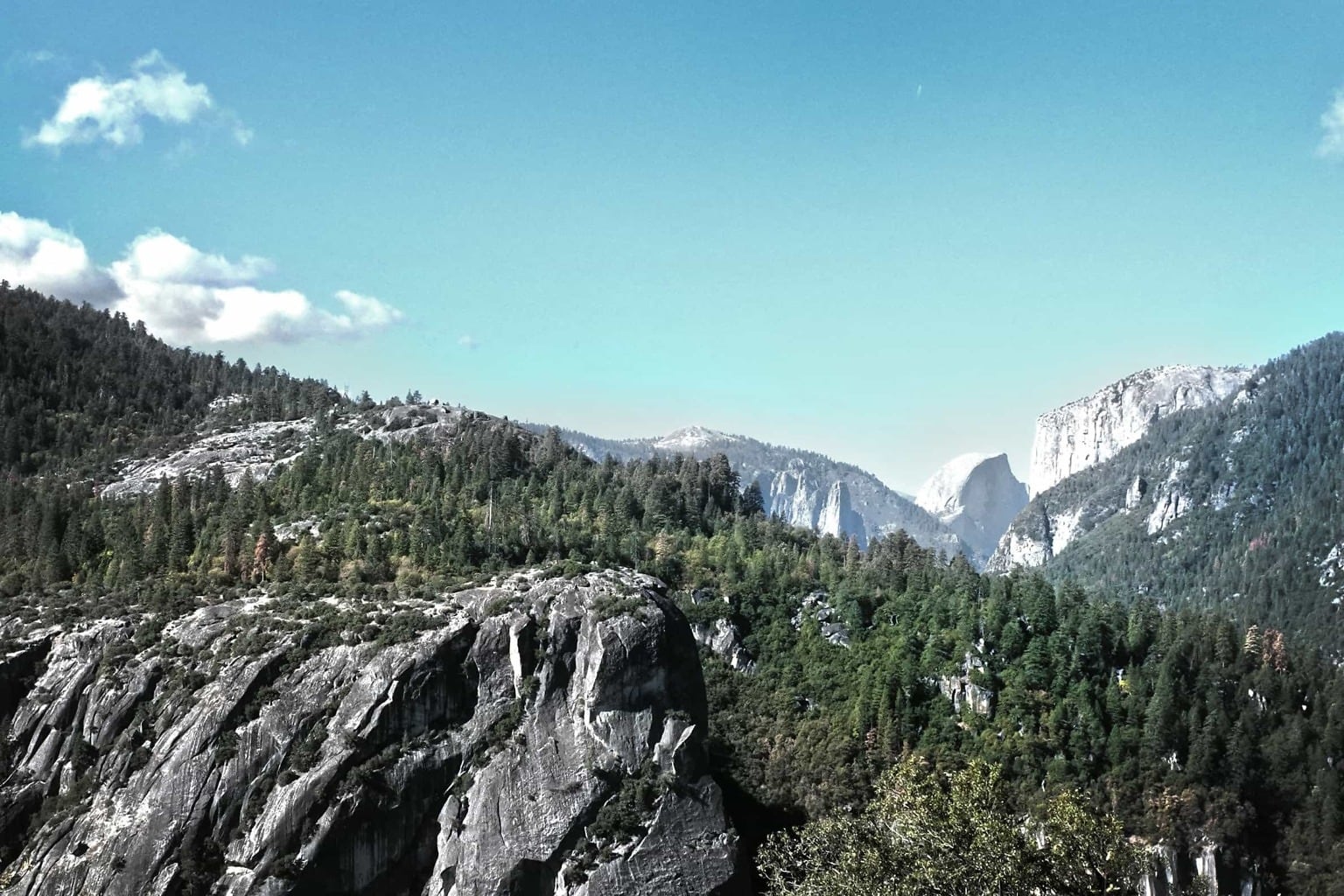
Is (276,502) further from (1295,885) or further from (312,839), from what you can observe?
(1295,885)

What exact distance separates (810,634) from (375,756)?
59.3 m

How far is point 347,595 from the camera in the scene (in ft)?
282

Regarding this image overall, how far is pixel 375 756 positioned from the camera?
70.2 m

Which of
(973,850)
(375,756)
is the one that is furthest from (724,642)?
(973,850)

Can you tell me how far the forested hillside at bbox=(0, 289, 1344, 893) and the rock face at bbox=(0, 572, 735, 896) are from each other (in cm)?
295

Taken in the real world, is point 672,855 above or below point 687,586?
below

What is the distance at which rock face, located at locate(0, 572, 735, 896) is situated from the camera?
6694 cm

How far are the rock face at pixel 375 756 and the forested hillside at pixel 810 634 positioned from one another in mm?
2951

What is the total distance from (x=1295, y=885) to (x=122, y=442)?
Result: 18307cm

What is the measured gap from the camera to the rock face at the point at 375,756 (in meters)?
66.9

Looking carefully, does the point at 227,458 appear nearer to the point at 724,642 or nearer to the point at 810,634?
the point at 724,642

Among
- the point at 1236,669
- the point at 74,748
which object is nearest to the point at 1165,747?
the point at 1236,669

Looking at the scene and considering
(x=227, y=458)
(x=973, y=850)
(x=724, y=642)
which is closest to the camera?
(x=973, y=850)

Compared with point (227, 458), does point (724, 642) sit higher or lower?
lower
